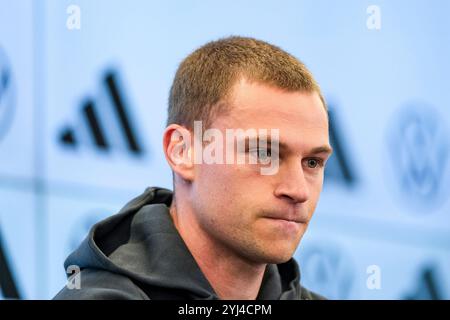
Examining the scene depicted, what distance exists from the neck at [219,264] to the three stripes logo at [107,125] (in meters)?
0.83

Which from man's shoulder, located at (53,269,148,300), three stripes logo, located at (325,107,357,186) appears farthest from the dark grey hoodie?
three stripes logo, located at (325,107,357,186)

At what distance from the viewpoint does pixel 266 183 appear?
111 cm

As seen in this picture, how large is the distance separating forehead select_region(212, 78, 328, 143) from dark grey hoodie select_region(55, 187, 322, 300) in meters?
0.19

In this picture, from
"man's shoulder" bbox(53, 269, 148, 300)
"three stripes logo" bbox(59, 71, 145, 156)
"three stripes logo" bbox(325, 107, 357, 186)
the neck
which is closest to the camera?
"man's shoulder" bbox(53, 269, 148, 300)

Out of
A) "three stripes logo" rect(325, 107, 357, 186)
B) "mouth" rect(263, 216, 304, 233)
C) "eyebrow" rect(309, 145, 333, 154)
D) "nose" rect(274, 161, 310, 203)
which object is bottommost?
"three stripes logo" rect(325, 107, 357, 186)

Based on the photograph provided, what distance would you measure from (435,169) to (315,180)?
1139mm

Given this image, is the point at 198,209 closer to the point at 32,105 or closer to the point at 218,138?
the point at 218,138

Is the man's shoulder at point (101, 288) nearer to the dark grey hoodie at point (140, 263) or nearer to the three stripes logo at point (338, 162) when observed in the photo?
the dark grey hoodie at point (140, 263)

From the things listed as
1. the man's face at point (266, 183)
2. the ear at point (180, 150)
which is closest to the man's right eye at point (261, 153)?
the man's face at point (266, 183)

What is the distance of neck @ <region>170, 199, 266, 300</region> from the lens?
1196mm

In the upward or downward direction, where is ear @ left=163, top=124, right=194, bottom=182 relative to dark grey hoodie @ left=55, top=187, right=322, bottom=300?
upward

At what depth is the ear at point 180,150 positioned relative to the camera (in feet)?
3.94

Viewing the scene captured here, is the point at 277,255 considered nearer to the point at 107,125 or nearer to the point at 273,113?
the point at 273,113

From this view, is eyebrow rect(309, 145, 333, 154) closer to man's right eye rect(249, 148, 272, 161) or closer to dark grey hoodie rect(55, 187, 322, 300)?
man's right eye rect(249, 148, 272, 161)
